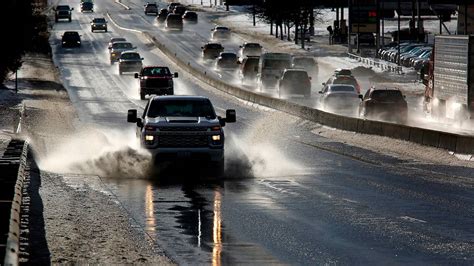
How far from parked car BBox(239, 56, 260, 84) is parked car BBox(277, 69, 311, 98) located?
13382mm

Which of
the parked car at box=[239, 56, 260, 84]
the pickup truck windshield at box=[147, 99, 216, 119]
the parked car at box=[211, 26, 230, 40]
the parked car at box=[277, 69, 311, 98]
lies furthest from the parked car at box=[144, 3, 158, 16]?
the pickup truck windshield at box=[147, 99, 216, 119]

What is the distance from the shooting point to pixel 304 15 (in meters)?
122

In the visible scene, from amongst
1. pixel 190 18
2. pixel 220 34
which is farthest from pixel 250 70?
pixel 190 18

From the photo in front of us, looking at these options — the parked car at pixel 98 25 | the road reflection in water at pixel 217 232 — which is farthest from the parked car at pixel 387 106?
the parked car at pixel 98 25

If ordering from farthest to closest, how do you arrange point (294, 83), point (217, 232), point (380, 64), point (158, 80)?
point (380, 64), point (294, 83), point (158, 80), point (217, 232)

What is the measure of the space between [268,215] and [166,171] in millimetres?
7639

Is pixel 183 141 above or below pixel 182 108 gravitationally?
below

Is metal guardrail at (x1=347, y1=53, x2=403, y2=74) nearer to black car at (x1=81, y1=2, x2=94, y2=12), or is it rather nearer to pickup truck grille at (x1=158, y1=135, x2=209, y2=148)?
pickup truck grille at (x1=158, y1=135, x2=209, y2=148)

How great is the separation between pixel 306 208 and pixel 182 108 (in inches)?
295

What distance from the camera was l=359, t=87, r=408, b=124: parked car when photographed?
1901 inches

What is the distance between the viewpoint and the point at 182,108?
2825cm

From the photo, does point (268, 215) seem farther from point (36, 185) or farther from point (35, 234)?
point (36, 185)

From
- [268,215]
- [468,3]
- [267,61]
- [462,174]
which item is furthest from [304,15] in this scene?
[268,215]

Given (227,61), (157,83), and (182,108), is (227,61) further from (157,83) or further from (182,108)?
(182,108)
